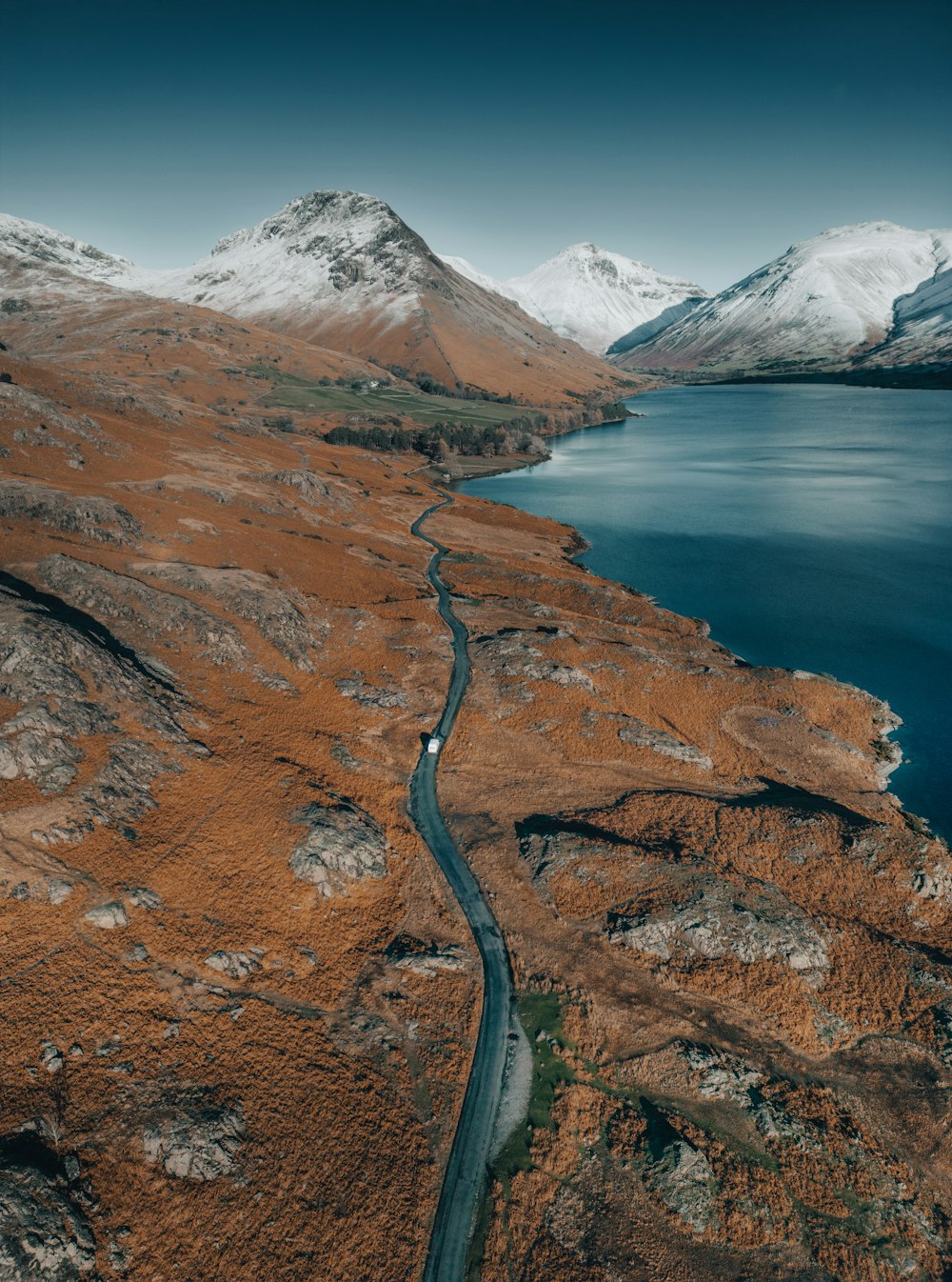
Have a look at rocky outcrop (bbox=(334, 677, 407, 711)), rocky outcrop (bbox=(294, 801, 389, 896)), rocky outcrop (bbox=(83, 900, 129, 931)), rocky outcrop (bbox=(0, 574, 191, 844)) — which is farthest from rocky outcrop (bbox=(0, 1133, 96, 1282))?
A: rocky outcrop (bbox=(334, 677, 407, 711))

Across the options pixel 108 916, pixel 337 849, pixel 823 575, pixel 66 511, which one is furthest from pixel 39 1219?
pixel 823 575

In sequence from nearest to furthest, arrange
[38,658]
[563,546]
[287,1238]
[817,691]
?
[287,1238] → [38,658] → [817,691] → [563,546]

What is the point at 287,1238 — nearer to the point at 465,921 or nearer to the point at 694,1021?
the point at 465,921

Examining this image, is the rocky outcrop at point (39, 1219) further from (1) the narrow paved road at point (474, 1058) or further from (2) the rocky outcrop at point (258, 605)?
(2) the rocky outcrop at point (258, 605)

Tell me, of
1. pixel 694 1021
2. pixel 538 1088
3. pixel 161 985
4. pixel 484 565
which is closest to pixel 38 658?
pixel 161 985

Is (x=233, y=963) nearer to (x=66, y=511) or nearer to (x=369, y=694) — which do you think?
(x=369, y=694)
